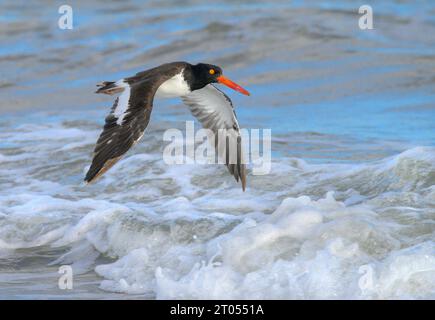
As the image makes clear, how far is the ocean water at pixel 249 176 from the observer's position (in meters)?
6.73

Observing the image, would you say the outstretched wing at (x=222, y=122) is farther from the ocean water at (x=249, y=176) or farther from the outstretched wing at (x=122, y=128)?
the outstretched wing at (x=122, y=128)

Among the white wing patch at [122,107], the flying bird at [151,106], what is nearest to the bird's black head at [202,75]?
the flying bird at [151,106]

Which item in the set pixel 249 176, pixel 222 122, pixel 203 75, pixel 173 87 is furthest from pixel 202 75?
pixel 249 176

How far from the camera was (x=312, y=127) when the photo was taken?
11.6 m

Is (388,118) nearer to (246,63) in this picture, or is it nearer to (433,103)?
(433,103)

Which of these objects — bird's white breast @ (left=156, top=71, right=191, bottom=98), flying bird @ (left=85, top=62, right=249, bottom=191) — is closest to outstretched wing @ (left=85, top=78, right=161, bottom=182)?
flying bird @ (left=85, top=62, right=249, bottom=191)

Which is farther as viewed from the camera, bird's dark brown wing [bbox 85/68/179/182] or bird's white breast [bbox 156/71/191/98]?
bird's white breast [bbox 156/71/191/98]

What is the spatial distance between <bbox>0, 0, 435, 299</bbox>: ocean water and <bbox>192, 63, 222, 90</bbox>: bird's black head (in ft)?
3.23

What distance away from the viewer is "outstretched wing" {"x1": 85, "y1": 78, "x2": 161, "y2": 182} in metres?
6.76

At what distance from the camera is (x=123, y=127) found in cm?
699

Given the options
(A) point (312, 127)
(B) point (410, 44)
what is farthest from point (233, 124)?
(B) point (410, 44)

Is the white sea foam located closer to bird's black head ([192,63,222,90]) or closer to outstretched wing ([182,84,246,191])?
outstretched wing ([182,84,246,191])

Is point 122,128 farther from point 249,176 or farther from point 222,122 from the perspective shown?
point 249,176

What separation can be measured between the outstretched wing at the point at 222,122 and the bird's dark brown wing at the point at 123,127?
1.13 m
